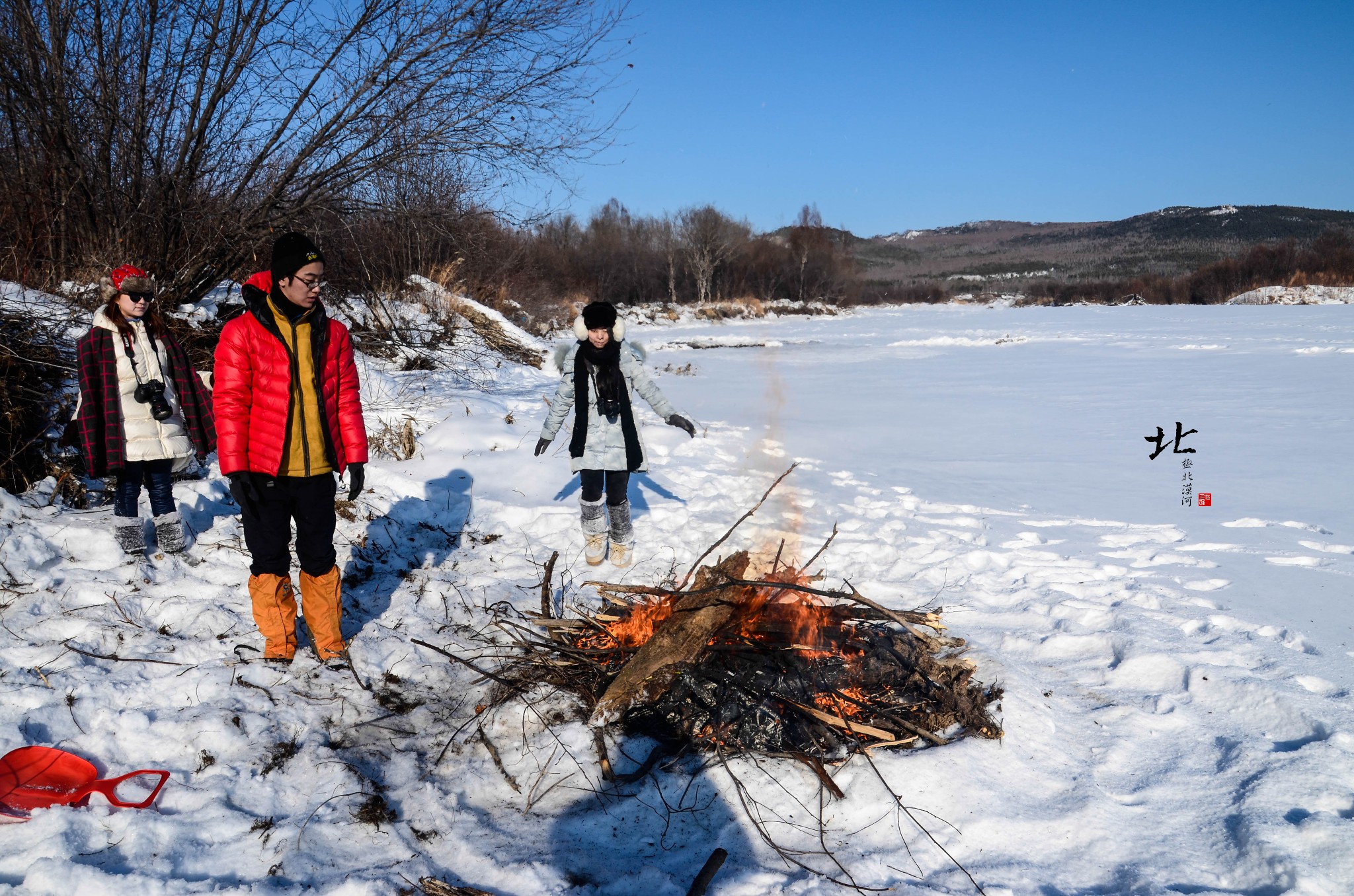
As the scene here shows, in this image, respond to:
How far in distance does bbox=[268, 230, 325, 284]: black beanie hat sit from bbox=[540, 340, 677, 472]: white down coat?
178 cm

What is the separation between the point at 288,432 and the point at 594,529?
2.17m

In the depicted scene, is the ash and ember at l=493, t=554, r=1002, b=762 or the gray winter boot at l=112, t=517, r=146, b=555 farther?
the gray winter boot at l=112, t=517, r=146, b=555

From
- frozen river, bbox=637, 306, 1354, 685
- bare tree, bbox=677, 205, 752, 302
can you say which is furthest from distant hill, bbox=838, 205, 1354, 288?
frozen river, bbox=637, 306, 1354, 685

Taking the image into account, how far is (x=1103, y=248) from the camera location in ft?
332

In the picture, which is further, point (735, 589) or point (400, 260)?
point (400, 260)

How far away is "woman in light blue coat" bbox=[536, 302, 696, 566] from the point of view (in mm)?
4844

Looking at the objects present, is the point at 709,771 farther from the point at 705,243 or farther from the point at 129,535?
the point at 705,243

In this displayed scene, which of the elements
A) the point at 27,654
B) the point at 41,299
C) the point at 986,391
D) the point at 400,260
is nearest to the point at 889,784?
the point at 27,654

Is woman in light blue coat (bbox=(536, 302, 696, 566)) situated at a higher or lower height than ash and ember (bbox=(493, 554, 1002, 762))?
higher

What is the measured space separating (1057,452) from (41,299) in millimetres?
9417

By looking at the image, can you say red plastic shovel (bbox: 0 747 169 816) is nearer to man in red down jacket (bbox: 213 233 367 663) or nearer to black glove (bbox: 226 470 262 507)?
man in red down jacket (bbox: 213 233 367 663)

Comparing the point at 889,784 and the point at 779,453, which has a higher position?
the point at 779,453

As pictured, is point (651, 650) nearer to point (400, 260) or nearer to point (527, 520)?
point (527, 520)

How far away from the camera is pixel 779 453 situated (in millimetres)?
8102
